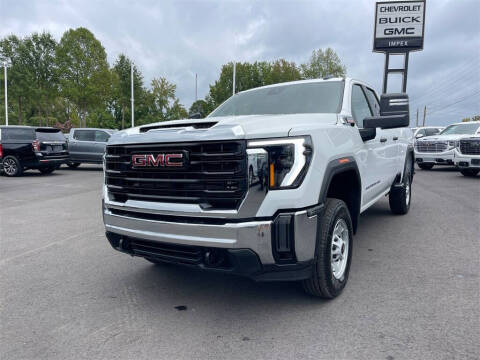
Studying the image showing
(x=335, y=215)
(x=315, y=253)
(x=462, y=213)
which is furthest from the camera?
(x=462, y=213)

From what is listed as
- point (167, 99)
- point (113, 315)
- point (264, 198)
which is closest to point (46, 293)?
point (113, 315)

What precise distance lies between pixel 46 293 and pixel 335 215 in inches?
101

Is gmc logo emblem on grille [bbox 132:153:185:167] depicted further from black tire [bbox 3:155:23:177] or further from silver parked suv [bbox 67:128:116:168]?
silver parked suv [bbox 67:128:116:168]

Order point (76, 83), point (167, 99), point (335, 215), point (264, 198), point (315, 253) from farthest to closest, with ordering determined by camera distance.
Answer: point (167, 99) < point (76, 83) < point (335, 215) < point (315, 253) < point (264, 198)

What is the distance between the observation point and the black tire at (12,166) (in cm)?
1294

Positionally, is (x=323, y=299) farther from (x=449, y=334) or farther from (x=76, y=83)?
(x=76, y=83)

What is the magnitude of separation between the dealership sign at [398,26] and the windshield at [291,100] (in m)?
24.5

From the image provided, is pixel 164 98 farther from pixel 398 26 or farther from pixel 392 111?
pixel 392 111

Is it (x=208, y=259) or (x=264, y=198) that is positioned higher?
(x=264, y=198)

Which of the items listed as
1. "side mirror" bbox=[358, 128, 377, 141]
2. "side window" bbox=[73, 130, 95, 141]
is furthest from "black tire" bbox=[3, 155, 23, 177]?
"side mirror" bbox=[358, 128, 377, 141]

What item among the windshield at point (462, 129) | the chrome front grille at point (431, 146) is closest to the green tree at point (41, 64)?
the chrome front grille at point (431, 146)

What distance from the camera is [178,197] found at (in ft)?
8.51

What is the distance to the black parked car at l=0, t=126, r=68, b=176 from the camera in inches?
509

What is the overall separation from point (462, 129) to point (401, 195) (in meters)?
10.5
